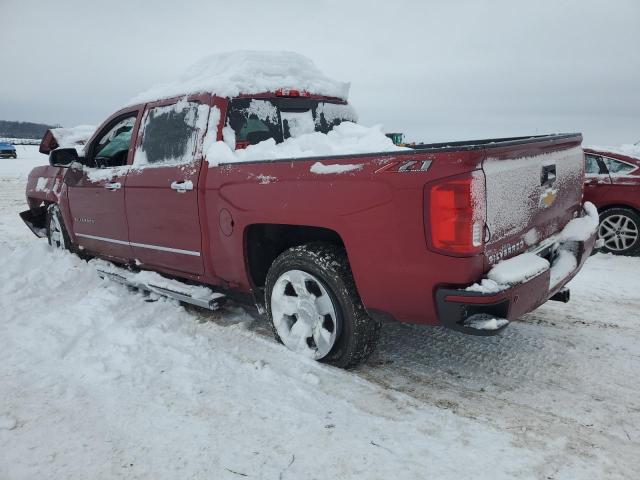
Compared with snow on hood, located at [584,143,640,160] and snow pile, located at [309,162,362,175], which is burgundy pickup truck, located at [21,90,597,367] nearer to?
snow pile, located at [309,162,362,175]

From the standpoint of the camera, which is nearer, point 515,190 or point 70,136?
point 515,190

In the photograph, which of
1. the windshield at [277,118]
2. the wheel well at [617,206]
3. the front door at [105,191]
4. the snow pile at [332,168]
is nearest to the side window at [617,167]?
the wheel well at [617,206]

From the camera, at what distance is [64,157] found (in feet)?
15.7

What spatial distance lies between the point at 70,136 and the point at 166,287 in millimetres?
4666

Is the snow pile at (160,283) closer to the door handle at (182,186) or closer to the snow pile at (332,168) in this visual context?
the door handle at (182,186)

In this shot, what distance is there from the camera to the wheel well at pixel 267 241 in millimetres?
3264

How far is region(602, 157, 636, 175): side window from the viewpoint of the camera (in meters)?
6.30

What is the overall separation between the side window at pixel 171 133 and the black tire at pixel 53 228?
2200mm

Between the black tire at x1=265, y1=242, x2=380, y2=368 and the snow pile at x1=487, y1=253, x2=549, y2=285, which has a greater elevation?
the snow pile at x1=487, y1=253, x2=549, y2=285

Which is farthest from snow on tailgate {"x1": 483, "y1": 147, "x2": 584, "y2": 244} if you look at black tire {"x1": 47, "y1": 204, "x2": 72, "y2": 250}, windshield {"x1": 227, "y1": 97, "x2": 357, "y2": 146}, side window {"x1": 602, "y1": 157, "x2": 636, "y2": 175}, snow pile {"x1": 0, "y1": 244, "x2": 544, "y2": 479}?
black tire {"x1": 47, "y1": 204, "x2": 72, "y2": 250}

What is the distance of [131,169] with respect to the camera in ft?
13.5

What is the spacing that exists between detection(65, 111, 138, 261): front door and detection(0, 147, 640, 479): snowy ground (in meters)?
0.83

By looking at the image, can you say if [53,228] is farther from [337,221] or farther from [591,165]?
[591,165]

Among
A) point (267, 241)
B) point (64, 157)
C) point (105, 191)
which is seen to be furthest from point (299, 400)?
point (64, 157)
